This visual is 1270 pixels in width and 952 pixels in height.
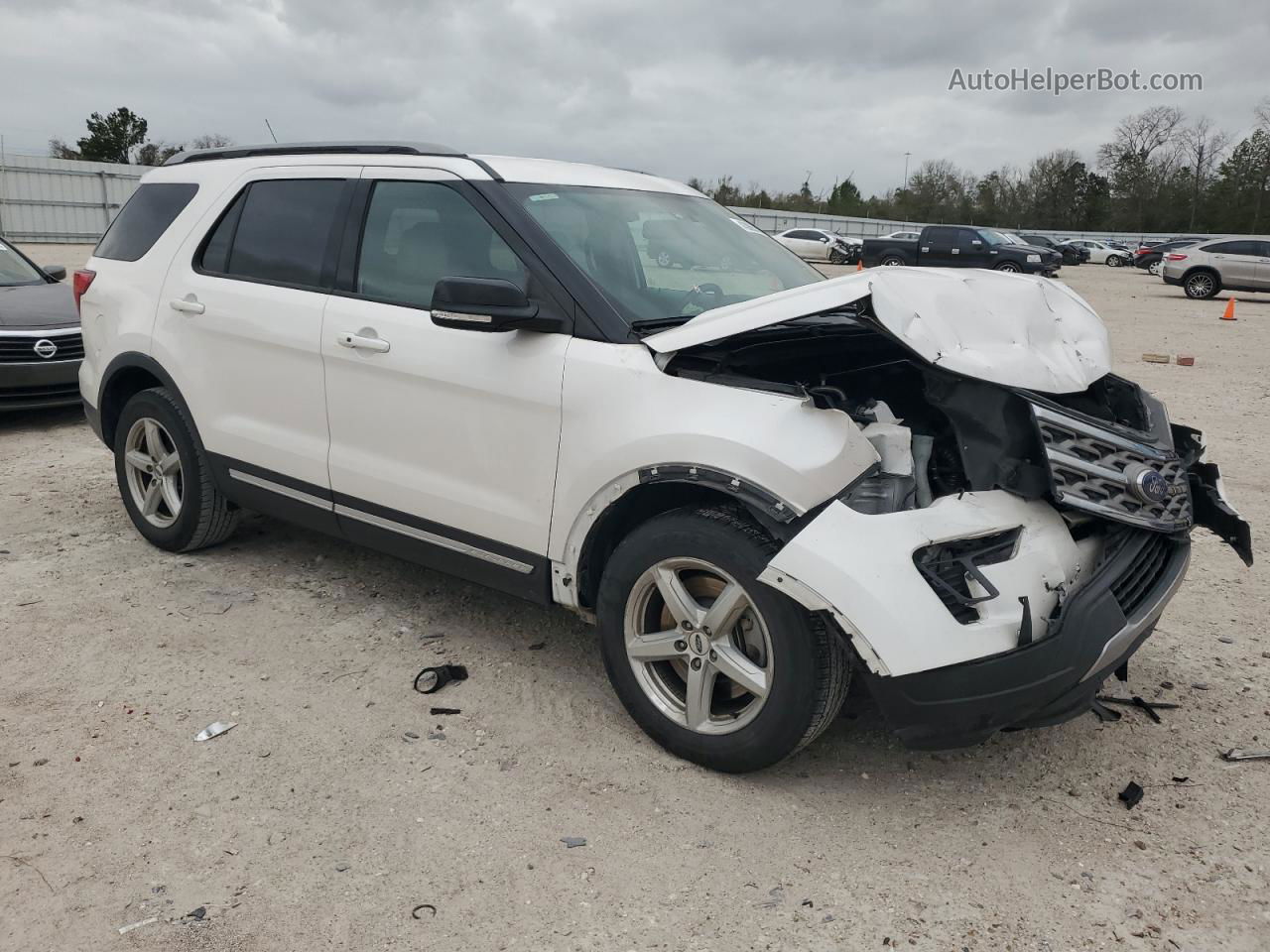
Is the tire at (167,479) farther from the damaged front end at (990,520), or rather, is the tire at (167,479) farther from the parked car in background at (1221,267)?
the parked car in background at (1221,267)

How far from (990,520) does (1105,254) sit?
52845mm

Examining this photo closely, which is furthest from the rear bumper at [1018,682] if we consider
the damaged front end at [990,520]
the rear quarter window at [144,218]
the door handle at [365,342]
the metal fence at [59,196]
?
the metal fence at [59,196]

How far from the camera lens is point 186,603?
14.8 feet

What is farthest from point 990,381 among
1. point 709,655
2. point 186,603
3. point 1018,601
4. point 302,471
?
point 186,603

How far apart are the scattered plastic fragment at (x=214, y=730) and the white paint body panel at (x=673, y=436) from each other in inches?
50.3

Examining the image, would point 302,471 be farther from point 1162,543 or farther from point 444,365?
point 1162,543

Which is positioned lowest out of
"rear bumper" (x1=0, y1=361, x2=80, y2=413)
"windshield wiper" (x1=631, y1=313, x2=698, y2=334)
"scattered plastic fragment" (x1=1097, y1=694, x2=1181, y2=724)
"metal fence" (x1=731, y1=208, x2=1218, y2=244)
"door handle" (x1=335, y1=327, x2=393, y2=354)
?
"scattered plastic fragment" (x1=1097, y1=694, x2=1181, y2=724)

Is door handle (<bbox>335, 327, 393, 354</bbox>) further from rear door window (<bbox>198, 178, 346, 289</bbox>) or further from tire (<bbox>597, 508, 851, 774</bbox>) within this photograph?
tire (<bbox>597, 508, 851, 774</bbox>)

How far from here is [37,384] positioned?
303 inches

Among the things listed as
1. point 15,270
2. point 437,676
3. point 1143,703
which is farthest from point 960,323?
point 15,270

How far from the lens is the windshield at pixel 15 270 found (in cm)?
880

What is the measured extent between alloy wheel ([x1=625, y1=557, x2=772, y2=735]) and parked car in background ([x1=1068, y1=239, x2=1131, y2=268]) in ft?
169

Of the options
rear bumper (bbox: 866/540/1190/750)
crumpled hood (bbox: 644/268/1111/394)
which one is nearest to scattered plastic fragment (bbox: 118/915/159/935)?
rear bumper (bbox: 866/540/1190/750)

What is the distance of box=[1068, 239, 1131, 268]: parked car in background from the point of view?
159ft
